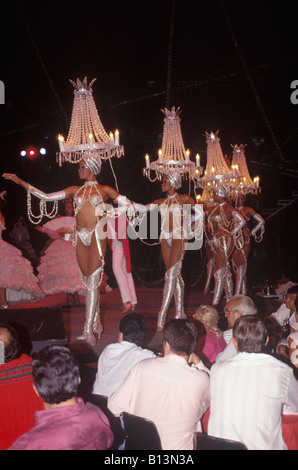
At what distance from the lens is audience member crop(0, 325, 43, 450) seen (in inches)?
92.9

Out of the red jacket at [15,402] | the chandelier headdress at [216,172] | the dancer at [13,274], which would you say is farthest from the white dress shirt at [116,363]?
the chandelier headdress at [216,172]

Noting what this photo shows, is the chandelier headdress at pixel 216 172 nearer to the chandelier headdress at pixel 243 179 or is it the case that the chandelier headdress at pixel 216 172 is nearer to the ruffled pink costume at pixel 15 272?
the chandelier headdress at pixel 243 179

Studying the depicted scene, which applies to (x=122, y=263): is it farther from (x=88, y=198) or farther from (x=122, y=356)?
(x=122, y=356)

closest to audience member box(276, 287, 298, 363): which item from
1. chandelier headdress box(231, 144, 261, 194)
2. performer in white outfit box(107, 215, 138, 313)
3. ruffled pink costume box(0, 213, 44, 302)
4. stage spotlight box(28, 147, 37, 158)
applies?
performer in white outfit box(107, 215, 138, 313)

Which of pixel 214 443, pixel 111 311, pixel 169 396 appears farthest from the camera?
pixel 111 311

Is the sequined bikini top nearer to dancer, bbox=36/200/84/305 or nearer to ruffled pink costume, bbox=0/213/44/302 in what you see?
ruffled pink costume, bbox=0/213/44/302

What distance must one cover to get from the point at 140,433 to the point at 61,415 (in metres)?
0.52

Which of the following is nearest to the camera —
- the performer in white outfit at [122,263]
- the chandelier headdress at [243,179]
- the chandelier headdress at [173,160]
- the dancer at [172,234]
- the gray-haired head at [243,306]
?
the gray-haired head at [243,306]

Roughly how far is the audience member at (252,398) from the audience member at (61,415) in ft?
2.16

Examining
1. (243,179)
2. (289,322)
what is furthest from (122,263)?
(289,322)

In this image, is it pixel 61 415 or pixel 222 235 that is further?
pixel 222 235

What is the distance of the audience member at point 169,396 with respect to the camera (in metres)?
2.36

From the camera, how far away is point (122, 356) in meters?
3.09
